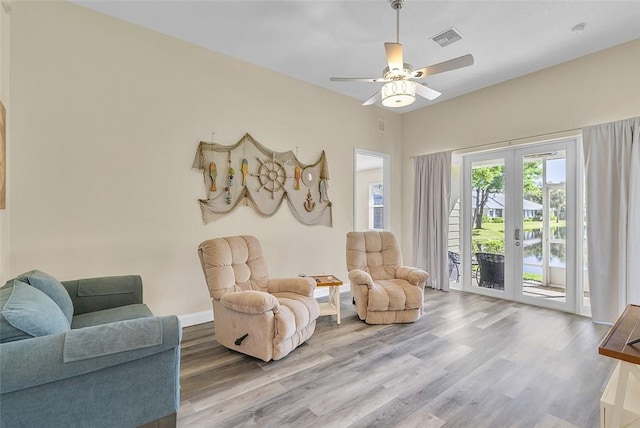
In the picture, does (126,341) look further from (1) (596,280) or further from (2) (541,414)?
(1) (596,280)

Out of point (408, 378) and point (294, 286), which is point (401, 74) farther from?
point (408, 378)

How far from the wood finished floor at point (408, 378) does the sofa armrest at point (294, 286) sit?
50cm

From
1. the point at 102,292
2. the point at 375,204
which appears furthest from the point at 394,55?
the point at 375,204

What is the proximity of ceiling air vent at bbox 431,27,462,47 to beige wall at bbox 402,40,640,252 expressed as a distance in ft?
5.37

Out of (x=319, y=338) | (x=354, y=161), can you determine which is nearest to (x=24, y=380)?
(x=319, y=338)

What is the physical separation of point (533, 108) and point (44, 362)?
536cm

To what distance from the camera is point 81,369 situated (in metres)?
1.33

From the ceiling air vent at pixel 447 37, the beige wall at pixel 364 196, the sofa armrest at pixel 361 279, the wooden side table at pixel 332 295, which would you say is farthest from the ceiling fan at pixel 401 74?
the beige wall at pixel 364 196

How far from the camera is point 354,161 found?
5047 millimetres

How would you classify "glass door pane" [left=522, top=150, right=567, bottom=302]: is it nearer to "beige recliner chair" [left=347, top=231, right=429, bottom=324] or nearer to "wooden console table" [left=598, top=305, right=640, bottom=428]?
"beige recliner chair" [left=347, top=231, right=429, bottom=324]

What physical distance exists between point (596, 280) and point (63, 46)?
6070 millimetres

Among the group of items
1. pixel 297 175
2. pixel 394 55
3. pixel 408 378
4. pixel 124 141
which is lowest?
pixel 408 378

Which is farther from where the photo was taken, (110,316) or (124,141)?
(124,141)

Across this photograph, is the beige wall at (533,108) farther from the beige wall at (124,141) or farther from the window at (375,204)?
the window at (375,204)
